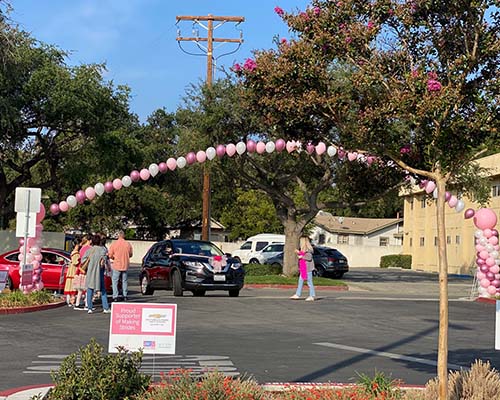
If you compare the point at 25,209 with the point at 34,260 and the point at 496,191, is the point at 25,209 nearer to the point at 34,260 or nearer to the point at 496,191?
the point at 34,260

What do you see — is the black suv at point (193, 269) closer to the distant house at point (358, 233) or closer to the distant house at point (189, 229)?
the distant house at point (189, 229)

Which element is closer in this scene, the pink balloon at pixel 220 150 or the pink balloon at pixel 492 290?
the pink balloon at pixel 492 290

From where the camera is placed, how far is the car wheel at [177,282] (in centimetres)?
2303

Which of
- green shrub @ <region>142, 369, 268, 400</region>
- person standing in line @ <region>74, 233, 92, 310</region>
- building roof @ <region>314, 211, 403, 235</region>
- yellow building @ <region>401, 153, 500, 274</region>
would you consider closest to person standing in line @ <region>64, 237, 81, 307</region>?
person standing in line @ <region>74, 233, 92, 310</region>

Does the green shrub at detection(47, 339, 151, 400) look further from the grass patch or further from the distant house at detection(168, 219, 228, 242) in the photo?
the distant house at detection(168, 219, 228, 242)

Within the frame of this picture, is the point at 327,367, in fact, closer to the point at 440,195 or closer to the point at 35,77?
the point at 440,195

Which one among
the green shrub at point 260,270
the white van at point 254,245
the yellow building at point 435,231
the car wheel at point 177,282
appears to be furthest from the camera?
the white van at point 254,245

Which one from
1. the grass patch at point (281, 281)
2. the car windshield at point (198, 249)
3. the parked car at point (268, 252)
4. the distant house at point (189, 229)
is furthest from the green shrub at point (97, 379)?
the distant house at point (189, 229)

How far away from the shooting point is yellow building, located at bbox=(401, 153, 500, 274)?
155 ft

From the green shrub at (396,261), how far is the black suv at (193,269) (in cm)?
4352

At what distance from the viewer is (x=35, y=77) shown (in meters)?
29.0

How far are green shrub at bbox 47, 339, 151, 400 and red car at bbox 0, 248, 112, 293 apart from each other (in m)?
15.4

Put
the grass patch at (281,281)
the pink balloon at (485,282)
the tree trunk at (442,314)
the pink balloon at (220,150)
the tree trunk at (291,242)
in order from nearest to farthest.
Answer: the tree trunk at (442,314) < the pink balloon at (485,282) < the pink balloon at (220,150) < the grass patch at (281,281) < the tree trunk at (291,242)

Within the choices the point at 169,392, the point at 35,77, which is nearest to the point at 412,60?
the point at 169,392
